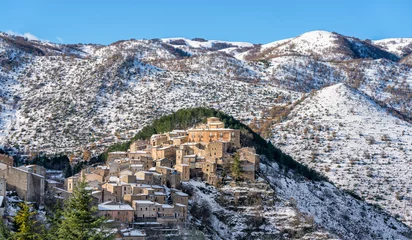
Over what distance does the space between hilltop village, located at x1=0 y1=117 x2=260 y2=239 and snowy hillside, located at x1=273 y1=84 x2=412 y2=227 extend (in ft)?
145

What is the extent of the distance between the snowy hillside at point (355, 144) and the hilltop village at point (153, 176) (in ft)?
145

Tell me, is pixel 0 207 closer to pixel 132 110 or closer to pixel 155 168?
pixel 155 168

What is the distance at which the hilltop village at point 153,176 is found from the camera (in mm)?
62094

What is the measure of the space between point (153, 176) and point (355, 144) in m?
81.1

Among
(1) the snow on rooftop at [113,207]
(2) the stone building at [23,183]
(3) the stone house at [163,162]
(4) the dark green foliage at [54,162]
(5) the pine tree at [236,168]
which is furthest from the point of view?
(4) the dark green foliage at [54,162]

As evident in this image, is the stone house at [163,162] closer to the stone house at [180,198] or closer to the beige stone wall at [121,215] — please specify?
the stone house at [180,198]

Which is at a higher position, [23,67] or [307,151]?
[23,67]

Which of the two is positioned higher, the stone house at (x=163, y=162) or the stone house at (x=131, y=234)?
the stone house at (x=163, y=162)

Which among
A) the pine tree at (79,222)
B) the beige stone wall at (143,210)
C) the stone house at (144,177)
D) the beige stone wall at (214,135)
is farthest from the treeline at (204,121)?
the pine tree at (79,222)

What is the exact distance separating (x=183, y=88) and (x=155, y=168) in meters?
103

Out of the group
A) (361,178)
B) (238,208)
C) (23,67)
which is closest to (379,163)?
(361,178)

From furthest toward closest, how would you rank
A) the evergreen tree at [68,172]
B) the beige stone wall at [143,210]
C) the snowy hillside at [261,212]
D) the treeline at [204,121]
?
the treeline at [204,121] → the evergreen tree at [68,172] → the snowy hillside at [261,212] → the beige stone wall at [143,210]

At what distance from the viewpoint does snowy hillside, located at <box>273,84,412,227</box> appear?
130 m

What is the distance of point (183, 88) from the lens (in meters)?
181
